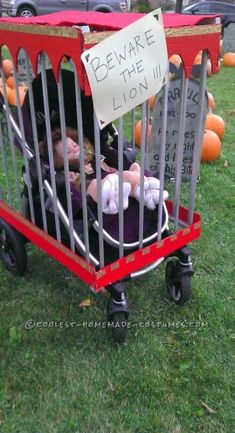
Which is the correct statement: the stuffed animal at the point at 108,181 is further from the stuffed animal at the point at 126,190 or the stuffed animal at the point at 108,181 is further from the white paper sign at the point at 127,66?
the white paper sign at the point at 127,66

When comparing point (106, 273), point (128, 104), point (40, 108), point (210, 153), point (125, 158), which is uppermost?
point (128, 104)

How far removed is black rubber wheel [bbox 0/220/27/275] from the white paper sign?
129 centimetres

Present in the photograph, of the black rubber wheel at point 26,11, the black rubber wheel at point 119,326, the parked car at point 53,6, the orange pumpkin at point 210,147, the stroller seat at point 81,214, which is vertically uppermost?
the stroller seat at point 81,214

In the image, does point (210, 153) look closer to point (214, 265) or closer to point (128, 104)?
point (214, 265)

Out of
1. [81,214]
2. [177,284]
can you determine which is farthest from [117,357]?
[81,214]

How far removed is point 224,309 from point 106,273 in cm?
90

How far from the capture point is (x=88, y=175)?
2732mm

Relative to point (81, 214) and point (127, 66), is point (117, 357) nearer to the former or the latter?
point (81, 214)

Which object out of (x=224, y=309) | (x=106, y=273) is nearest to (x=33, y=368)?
(x=106, y=273)

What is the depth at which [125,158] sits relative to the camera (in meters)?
2.88

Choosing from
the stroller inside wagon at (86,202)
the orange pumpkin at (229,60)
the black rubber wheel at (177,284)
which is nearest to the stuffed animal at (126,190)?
the stroller inside wagon at (86,202)

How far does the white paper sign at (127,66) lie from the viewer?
1.72 meters

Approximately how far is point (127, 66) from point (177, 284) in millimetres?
1404

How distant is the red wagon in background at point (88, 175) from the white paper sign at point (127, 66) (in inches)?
1.7
